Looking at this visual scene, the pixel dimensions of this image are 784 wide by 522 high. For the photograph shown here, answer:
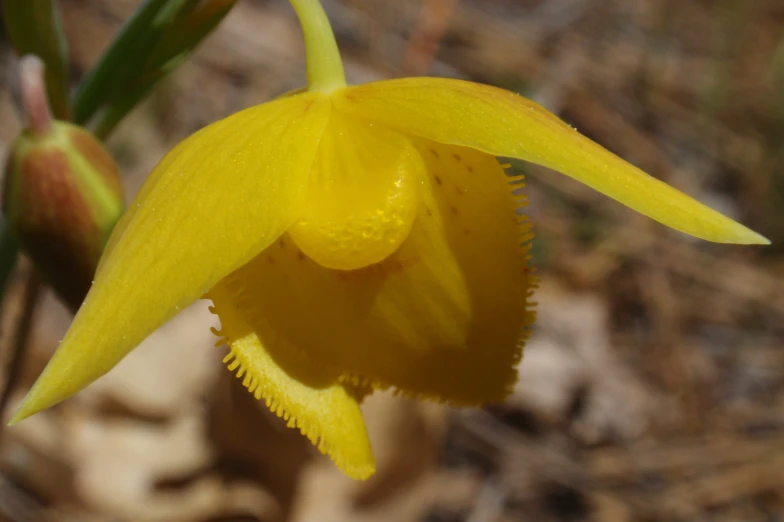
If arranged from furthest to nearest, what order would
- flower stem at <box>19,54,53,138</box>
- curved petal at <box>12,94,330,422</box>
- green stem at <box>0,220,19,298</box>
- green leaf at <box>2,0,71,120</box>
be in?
green stem at <box>0,220,19,298</box> < green leaf at <box>2,0,71,120</box> < flower stem at <box>19,54,53,138</box> < curved petal at <box>12,94,330,422</box>

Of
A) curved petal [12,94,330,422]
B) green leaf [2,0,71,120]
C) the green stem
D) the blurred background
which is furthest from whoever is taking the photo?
the blurred background

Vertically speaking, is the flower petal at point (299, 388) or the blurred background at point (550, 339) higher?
the flower petal at point (299, 388)

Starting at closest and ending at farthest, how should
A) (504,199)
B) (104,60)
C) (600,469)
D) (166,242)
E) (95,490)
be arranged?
(166,242), (504,199), (104,60), (95,490), (600,469)

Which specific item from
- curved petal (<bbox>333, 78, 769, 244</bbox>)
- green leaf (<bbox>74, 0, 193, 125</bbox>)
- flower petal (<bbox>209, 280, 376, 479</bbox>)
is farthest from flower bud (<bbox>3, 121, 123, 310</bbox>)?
curved petal (<bbox>333, 78, 769, 244</bbox>)

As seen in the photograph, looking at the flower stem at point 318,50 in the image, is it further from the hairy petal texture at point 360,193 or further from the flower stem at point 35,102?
the flower stem at point 35,102

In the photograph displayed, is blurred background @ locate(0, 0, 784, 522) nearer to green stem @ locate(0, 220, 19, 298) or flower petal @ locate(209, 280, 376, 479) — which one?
green stem @ locate(0, 220, 19, 298)

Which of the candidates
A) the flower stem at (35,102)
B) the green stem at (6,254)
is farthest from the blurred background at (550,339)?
the flower stem at (35,102)

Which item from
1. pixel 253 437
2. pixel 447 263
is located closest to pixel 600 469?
pixel 253 437

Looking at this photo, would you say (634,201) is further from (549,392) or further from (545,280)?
(545,280)
